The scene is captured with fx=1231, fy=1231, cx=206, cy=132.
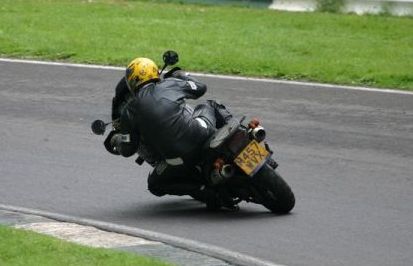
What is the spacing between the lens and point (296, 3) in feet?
74.0

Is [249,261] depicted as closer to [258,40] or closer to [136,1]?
[258,40]

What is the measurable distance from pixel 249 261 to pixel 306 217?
1677 millimetres

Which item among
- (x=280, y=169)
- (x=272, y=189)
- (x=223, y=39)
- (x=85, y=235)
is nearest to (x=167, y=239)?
(x=85, y=235)

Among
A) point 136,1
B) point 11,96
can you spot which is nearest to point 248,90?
point 11,96

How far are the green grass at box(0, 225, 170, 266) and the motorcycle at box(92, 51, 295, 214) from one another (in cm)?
189

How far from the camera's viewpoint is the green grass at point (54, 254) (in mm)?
7711

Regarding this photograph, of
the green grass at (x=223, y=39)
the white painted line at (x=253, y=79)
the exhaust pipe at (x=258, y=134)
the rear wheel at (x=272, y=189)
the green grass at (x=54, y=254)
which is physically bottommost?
the green grass at (x=54, y=254)

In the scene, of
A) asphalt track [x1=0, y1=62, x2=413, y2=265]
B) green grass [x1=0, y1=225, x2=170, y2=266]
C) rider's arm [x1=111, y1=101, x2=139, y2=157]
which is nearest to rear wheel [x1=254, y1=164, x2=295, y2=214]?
asphalt track [x1=0, y1=62, x2=413, y2=265]

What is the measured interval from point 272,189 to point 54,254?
2.46 metres

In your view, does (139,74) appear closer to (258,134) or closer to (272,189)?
(258,134)

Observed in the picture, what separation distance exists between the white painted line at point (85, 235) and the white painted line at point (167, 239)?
116mm

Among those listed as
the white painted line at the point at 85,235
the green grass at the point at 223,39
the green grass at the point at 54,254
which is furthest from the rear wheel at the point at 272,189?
the green grass at the point at 223,39

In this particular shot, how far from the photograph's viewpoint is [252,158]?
384 inches

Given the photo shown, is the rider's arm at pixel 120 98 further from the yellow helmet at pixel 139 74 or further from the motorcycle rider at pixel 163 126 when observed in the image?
the yellow helmet at pixel 139 74
